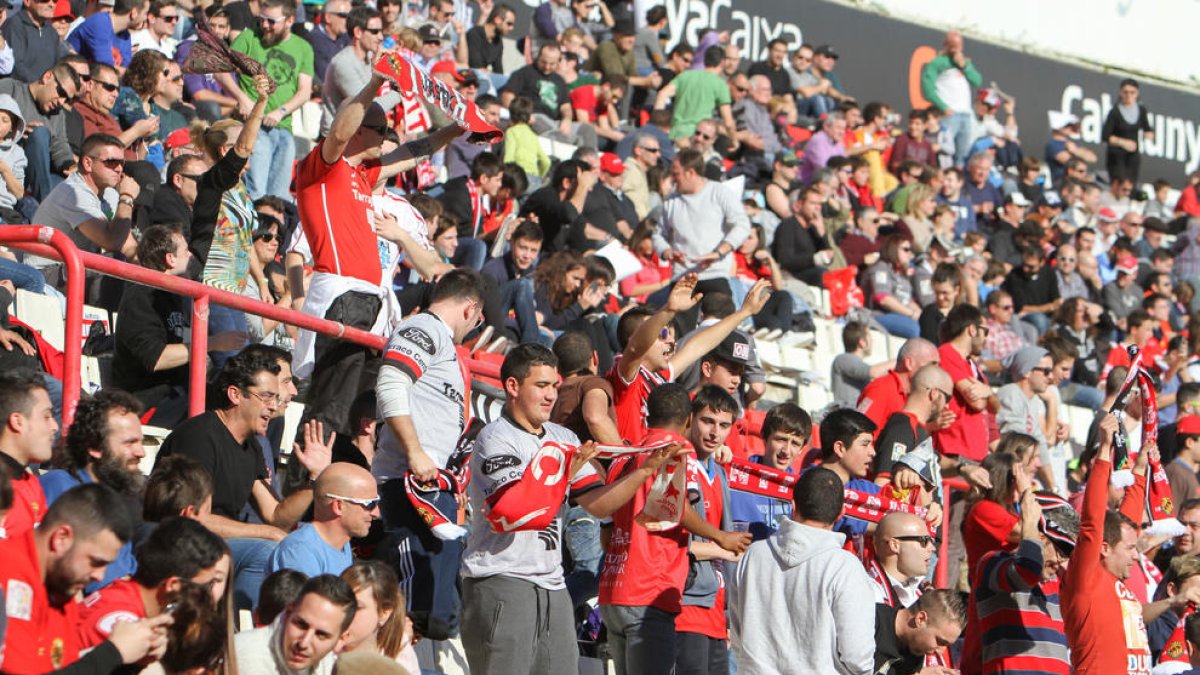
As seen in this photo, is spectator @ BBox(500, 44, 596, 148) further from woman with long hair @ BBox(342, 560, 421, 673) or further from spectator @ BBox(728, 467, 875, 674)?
woman with long hair @ BBox(342, 560, 421, 673)

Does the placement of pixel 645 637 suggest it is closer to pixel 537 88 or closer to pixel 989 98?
pixel 537 88

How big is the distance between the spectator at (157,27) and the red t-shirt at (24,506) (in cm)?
782

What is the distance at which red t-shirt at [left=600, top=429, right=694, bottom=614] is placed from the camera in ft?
22.8

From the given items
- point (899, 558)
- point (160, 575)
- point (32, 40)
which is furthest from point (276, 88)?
point (160, 575)

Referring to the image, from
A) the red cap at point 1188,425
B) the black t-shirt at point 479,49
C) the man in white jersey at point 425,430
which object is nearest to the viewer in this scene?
the man in white jersey at point 425,430

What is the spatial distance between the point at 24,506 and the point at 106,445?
0.69 meters

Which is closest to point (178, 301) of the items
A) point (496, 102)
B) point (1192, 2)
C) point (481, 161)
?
point (481, 161)

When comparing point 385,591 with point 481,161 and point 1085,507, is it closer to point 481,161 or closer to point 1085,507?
point 1085,507

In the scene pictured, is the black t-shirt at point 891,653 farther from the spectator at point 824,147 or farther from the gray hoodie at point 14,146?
the spectator at point 824,147

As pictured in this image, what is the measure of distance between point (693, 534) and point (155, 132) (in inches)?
214

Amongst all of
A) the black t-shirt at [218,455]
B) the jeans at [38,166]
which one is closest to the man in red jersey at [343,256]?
the black t-shirt at [218,455]

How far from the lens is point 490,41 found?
1678 cm

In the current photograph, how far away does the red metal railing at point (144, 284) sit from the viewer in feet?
20.8

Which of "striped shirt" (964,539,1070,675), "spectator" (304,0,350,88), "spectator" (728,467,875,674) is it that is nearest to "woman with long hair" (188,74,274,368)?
"spectator" (728,467,875,674)
